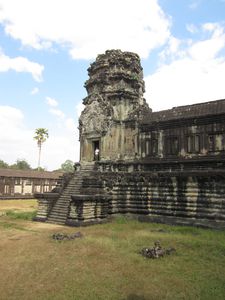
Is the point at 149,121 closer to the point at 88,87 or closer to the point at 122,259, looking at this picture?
the point at 88,87

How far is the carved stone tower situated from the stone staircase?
3.43 feet

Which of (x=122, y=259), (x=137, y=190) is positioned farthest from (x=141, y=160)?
(x=122, y=259)

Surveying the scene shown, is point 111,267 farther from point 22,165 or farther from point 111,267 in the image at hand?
point 22,165

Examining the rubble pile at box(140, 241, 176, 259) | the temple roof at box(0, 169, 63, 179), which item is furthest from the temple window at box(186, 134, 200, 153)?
the temple roof at box(0, 169, 63, 179)

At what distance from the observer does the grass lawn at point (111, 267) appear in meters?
6.77

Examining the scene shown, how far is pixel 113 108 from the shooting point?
20297 millimetres

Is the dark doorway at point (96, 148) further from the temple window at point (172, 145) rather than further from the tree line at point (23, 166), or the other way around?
the tree line at point (23, 166)

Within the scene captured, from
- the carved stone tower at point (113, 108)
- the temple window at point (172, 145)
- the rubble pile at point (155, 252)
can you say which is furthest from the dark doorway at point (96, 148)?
the rubble pile at point (155, 252)

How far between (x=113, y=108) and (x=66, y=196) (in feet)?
21.1

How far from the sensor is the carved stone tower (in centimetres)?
2008

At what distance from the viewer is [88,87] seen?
22.2 metres

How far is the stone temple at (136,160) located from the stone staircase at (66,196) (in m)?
0.08

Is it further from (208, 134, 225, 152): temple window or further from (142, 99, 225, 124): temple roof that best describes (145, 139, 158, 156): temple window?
(208, 134, 225, 152): temple window

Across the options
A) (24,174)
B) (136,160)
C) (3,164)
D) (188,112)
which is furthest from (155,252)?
(3,164)
